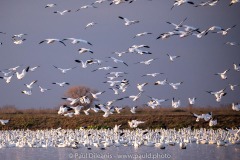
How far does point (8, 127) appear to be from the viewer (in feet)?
149

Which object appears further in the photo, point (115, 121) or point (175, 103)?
point (115, 121)

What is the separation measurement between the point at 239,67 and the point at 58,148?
9729mm

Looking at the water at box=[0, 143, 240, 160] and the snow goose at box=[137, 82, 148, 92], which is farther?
the snow goose at box=[137, 82, 148, 92]

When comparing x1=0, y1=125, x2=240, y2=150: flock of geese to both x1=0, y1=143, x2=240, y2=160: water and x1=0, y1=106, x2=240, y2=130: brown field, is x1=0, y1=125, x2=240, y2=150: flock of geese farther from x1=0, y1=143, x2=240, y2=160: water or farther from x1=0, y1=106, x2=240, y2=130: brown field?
x1=0, y1=106, x2=240, y2=130: brown field

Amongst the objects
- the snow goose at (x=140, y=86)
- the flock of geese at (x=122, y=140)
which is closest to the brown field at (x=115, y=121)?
the flock of geese at (x=122, y=140)

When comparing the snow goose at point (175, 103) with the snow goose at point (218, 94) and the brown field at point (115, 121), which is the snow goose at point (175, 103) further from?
the brown field at point (115, 121)

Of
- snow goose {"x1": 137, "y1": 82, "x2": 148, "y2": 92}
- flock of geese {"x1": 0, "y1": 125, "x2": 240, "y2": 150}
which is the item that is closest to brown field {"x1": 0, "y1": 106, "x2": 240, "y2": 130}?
flock of geese {"x1": 0, "y1": 125, "x2": 240, "y2": 150}

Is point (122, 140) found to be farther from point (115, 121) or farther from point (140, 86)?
point (115, 121)

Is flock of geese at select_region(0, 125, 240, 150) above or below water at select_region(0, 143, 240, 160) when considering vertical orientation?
above

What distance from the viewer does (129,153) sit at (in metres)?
27.5

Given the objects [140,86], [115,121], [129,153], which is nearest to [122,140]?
[140,86]

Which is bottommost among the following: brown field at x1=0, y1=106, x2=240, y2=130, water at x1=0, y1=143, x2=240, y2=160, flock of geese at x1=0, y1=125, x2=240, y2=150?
water at x1=0, y1=143, x2=240, y2=160

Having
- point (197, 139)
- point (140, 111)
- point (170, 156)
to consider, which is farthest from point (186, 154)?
point (140, 111)

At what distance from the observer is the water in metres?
26.2
